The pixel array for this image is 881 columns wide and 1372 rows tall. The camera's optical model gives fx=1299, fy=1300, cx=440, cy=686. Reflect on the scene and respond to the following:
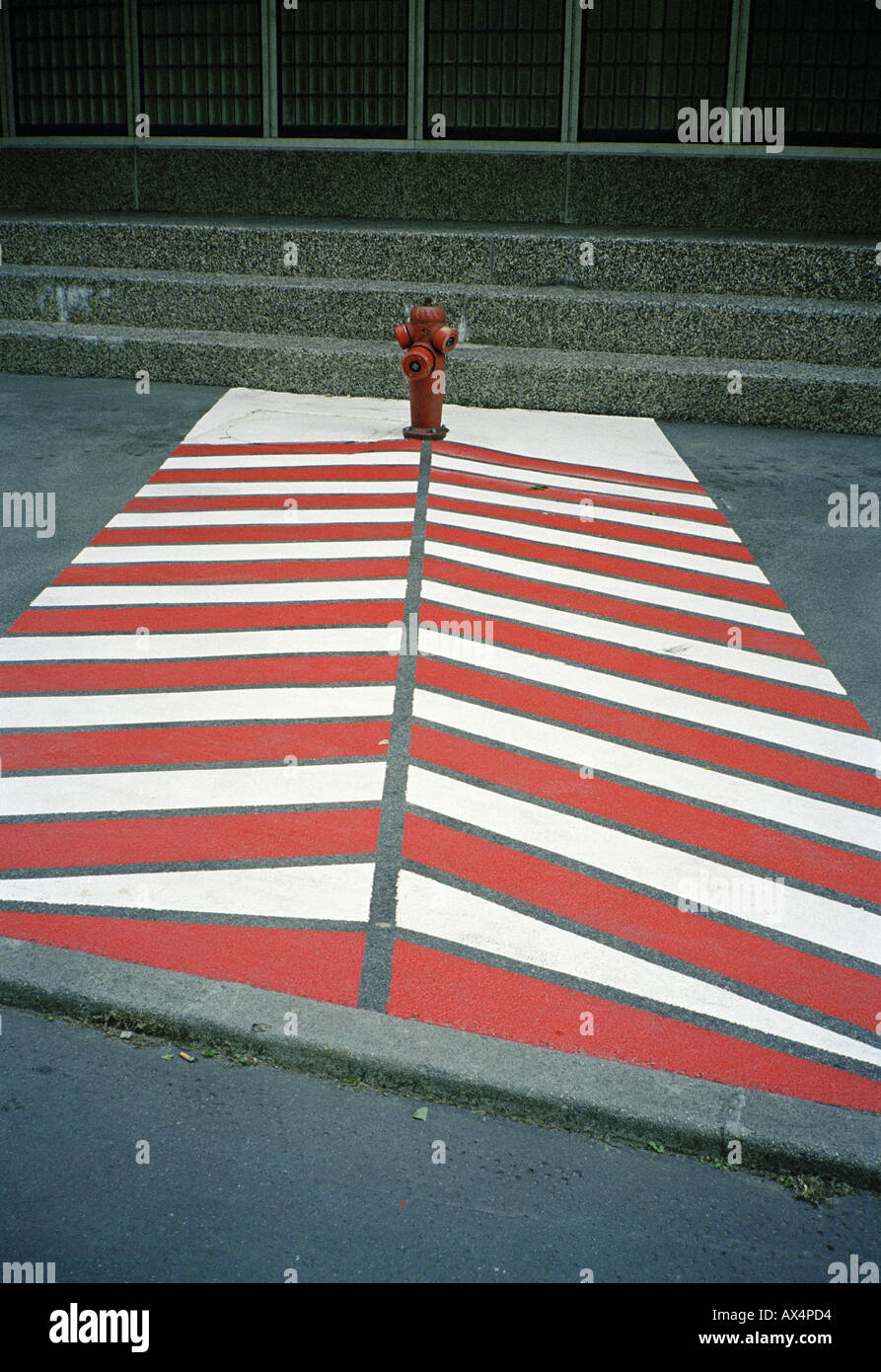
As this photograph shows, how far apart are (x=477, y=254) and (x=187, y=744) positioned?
9122mm

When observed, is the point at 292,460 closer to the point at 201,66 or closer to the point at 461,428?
the point at 461,428

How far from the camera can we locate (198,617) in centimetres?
692

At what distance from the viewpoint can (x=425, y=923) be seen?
4199 mm

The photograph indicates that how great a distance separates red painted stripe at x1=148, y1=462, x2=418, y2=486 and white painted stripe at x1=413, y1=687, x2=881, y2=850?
389cm

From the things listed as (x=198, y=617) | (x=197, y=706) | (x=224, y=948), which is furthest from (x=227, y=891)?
(x=198, y=617)

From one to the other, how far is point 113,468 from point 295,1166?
7.31 m

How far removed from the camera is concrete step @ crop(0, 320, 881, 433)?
37.6 ft

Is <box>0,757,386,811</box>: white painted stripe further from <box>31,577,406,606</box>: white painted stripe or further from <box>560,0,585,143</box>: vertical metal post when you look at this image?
<box>560,0,585,143</box>: vertical metal post

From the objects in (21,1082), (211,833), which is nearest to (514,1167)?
(21,1082)

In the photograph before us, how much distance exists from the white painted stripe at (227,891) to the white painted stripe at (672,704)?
193cm

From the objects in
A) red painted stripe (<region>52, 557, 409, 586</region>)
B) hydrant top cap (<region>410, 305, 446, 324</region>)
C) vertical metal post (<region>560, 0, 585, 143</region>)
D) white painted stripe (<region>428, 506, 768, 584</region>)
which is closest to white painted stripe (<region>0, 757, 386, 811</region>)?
red painted stripe (<region>52, 557, 409, 586</region>)

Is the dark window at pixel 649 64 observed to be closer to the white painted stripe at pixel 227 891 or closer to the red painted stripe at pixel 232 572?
the red painted stripe at pixel 232 572

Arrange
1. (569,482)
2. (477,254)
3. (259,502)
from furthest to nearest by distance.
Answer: (477,254), (569,482), (259,502)

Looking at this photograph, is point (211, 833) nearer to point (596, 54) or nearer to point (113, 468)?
point (113, 468)
